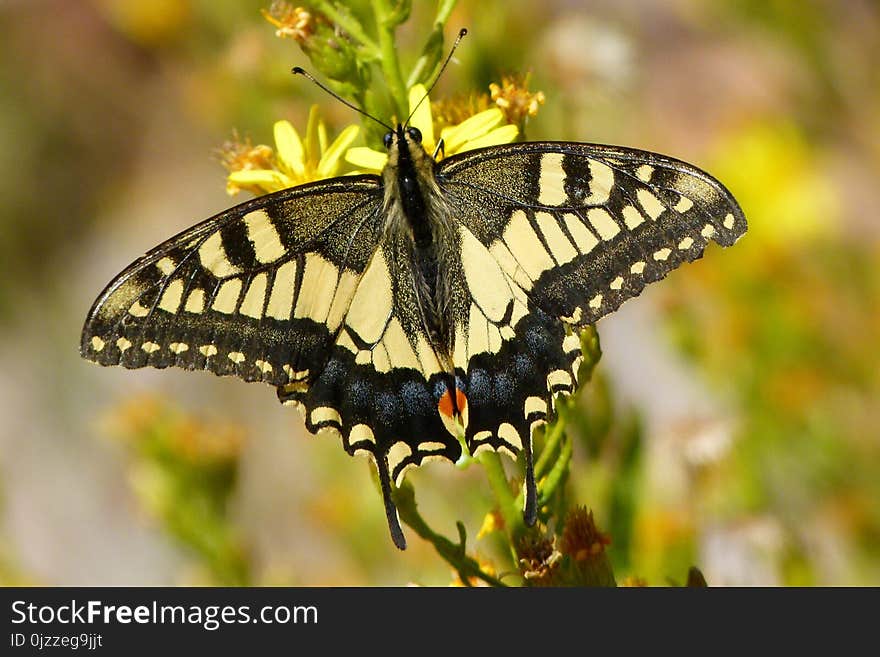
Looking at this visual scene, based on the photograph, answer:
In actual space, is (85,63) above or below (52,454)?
above

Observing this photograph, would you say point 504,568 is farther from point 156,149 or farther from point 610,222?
point 156,149

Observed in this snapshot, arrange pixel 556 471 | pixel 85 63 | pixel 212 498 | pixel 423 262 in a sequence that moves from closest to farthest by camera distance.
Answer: pixel 556 471 < pixel 423 262 < pixel 212 498 < pixel 85 63

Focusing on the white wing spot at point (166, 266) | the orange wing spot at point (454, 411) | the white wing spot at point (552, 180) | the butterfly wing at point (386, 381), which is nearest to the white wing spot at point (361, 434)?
the butterfly wing at point (386, 381)

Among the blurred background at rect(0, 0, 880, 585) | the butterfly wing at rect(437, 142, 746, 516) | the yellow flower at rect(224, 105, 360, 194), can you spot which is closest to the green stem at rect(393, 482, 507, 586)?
the butterfly wing at rect(437, 142, 746, 516)

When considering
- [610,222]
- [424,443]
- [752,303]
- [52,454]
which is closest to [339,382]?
[424,443]

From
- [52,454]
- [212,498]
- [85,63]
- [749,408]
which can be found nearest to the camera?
[212,498]

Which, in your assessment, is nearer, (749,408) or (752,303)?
(749,408)

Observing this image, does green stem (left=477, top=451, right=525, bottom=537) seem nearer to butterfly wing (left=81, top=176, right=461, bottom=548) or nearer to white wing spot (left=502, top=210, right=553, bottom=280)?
butterfly wing (left=81, top=176, right=461, bottom=548)
